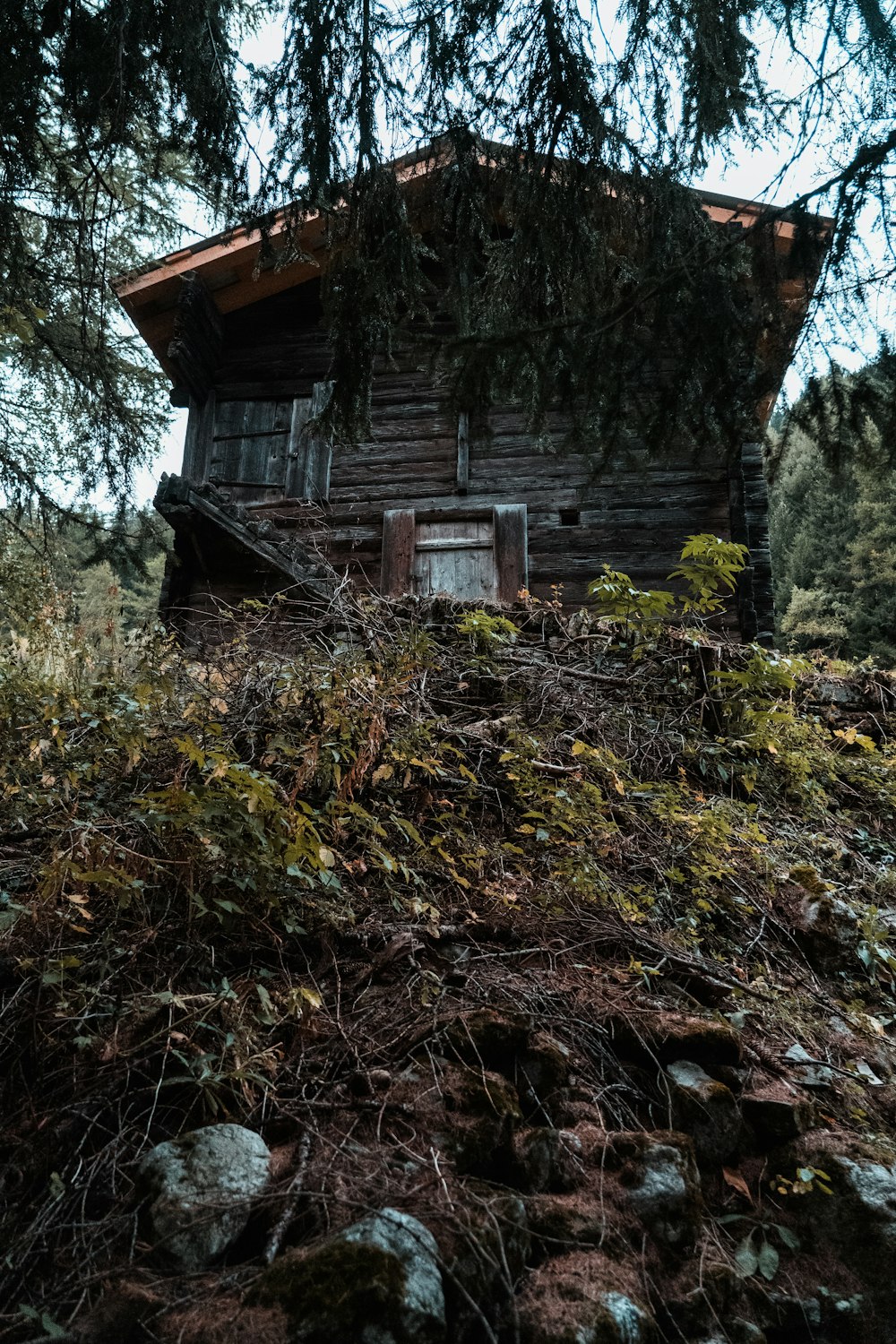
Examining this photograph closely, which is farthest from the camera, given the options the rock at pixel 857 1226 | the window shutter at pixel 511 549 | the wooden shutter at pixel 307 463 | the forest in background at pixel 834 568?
the forest in background at pixel 834 568

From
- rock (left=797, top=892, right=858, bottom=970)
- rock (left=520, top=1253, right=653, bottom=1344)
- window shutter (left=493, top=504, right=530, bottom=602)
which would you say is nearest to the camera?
rock (left=520, top=1253, right=653, bottom=1344)

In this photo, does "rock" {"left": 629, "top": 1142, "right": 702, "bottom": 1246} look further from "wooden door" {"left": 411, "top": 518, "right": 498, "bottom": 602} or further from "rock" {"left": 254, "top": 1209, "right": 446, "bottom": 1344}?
"wooden door" {"left": 411, "top": 518, "right": 498, "bottom": 602}

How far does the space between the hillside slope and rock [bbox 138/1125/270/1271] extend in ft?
0.04

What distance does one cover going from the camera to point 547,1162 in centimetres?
216

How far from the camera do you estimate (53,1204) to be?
1.92 m

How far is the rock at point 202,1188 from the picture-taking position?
1820 millimetres

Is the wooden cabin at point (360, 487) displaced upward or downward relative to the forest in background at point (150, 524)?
upward

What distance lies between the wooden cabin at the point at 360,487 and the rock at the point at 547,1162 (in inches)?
280

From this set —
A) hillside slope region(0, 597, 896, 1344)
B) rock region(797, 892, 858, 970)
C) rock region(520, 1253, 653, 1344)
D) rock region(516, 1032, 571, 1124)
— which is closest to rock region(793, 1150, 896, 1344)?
hillside slope region(0, 597, 896, 1344)

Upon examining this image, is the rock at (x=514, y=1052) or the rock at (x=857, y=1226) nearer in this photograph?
the rock at (x=857, y=1226)

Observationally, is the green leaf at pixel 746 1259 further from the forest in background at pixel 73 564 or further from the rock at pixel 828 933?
the forest in background at pixel 73 564

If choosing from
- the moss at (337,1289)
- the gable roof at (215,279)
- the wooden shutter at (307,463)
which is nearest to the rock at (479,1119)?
the moss at (337,1289)

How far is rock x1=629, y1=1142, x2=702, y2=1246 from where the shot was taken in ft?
6.82

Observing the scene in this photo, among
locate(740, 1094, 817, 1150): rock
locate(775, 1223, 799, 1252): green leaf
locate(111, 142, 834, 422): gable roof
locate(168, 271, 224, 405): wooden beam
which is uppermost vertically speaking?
locate(111, 142, 834, 422): gable roof
